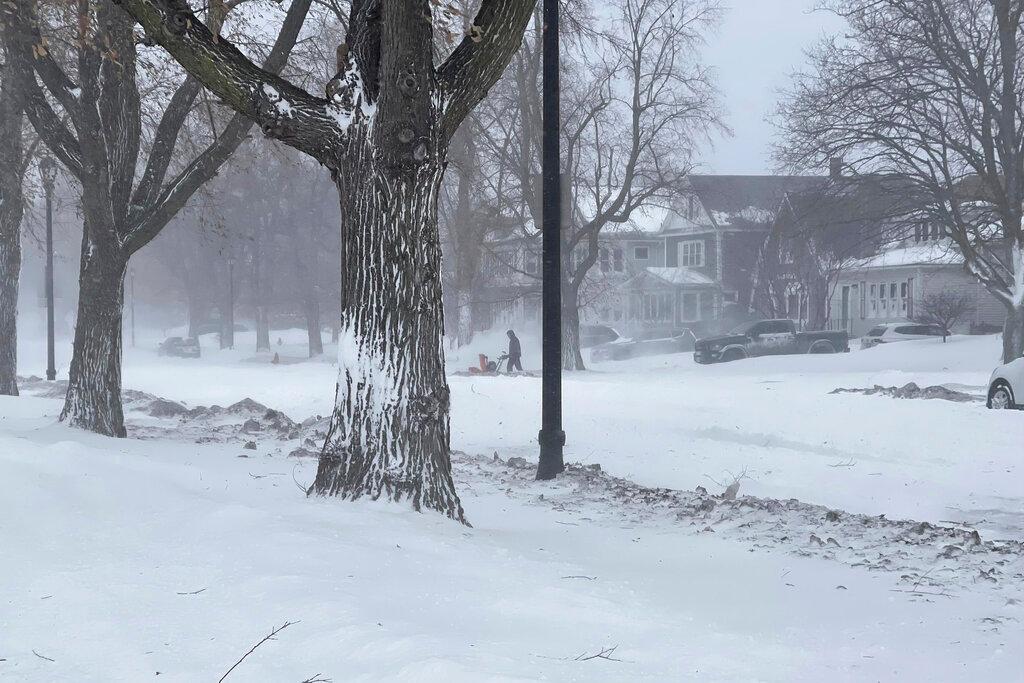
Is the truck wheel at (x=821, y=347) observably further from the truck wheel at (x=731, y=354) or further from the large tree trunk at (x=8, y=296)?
the large tree trunk at (x=8, y=296)

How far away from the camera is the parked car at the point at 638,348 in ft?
154

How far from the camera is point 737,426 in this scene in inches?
632

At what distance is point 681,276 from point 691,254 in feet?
8.48

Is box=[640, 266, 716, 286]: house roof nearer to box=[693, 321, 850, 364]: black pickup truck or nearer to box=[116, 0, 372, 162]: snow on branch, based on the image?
box=[693, 321, 850, 364]: black pickup truck

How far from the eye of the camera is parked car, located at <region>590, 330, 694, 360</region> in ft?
154

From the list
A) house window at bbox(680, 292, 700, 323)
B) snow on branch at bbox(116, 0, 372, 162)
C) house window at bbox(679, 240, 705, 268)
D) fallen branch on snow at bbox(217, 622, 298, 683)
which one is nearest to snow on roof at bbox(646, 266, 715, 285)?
house window at bbox(679, 240, 705, 268)

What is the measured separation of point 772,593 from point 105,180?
990cm

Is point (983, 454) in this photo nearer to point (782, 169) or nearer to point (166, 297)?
point (782, 169)

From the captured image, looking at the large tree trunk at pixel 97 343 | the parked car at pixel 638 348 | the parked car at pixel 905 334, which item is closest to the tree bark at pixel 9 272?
the large tree trunk at pixel 97 343

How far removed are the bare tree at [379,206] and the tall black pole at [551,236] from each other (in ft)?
12.0

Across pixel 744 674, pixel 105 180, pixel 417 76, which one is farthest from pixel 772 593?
pixel 105 180

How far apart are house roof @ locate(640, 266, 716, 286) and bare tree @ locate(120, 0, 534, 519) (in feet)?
178

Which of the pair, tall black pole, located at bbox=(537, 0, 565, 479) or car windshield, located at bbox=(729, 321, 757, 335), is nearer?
tall black pole, located at bbox=(537, 0, 565, 479)

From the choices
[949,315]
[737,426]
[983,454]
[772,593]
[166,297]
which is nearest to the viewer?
[772,593]
